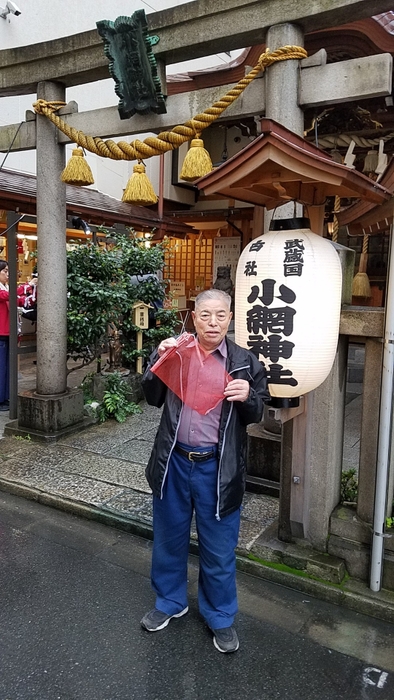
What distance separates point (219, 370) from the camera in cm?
317

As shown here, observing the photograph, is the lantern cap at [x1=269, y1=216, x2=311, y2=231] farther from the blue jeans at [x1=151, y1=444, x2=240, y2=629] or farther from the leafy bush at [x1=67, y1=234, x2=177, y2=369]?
the leafy bush at [x1=67, y1=234, x2=177, y2=369]

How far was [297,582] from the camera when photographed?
13.1 feet

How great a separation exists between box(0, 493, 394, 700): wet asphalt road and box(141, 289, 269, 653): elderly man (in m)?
0.19

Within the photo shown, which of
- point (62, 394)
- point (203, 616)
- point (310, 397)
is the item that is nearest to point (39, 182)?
point (62, 394)

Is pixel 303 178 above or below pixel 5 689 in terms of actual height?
above

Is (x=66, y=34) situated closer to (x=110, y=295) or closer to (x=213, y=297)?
(x=110, y=295)

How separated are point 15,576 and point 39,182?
16.3ft

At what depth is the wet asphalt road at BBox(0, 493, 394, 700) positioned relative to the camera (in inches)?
119

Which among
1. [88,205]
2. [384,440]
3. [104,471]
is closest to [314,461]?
[384,440]

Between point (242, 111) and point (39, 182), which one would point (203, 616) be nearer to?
point (242, 111)

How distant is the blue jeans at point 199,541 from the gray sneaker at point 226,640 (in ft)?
0.15

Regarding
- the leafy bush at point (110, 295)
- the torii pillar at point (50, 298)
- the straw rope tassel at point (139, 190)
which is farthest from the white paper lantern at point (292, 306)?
the leafy bush at point (110, 295)

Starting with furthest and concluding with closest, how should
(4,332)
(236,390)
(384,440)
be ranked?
1. (4,332)
2. (384,440)
3. (236,390)

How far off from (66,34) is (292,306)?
12.7m
